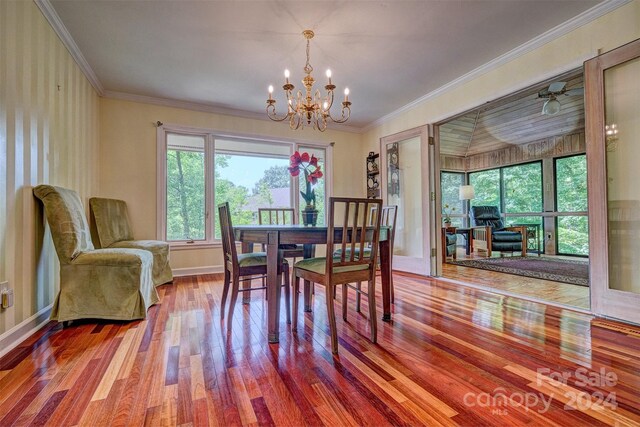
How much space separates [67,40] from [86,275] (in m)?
2.13

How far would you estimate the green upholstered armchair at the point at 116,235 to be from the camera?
3229 mm

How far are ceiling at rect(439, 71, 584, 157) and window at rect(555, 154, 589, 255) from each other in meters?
0.69

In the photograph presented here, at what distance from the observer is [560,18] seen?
2.41 metres

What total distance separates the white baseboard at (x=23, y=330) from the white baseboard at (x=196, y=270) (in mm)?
1680

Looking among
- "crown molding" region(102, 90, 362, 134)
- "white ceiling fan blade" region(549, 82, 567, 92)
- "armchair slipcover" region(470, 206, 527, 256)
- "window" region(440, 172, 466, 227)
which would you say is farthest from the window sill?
"window" region(440, 172, 466, 227)

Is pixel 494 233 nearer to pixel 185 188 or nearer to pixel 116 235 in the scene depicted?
pixel 185 188

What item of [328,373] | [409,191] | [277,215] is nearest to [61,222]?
[277,215]

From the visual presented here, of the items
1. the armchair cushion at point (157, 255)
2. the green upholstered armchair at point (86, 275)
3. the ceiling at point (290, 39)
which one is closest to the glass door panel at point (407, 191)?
the ceiling at point (290, 39)

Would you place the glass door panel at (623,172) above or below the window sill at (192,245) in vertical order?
above

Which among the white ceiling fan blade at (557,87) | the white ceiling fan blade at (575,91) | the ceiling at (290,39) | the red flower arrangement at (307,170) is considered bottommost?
the red flower arrangement at (307,170)

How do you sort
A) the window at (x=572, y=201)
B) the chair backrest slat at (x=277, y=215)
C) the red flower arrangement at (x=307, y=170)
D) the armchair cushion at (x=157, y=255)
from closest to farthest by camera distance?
the red flower arrangement at (x=307, y=170) → the armchair cushion at (x=157, y=255) → the chair backrest slat at (x=277, y=215) → the window at (x=572, y=201)

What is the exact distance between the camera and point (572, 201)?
5.93 meters

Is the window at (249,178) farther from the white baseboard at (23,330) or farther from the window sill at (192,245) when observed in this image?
the white baseboard at (23,330)

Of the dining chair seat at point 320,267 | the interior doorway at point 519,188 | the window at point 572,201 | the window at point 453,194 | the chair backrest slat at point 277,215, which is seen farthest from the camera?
the window at point 453,194
